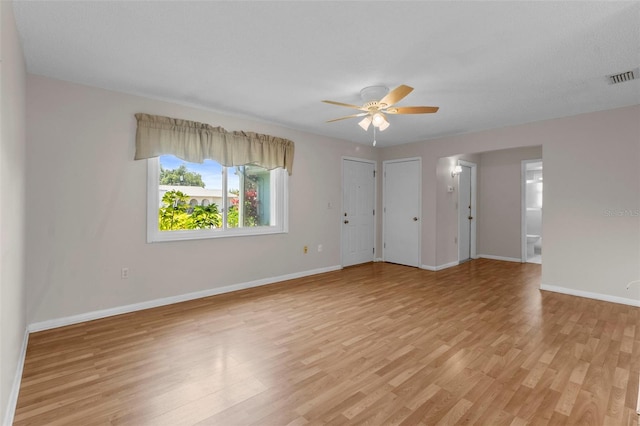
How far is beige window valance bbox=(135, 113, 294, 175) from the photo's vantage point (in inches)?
137

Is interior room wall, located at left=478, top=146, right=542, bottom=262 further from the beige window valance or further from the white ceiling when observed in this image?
the beige window valance

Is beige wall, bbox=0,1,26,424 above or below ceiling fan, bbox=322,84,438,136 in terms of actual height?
below

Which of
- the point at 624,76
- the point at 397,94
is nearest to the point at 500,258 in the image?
the point at 624,76

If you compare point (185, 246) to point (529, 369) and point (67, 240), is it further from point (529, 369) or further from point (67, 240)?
point (529, 369)

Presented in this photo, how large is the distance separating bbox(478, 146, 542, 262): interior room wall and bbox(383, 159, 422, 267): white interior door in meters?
2.19

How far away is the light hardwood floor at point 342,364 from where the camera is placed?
1.82m

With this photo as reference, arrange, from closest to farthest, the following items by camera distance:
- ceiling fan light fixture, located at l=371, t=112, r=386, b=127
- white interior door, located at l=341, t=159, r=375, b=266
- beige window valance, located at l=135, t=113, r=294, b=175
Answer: ceiling fan light fixture, located at l=371, t=112, r=386, b=127
beige window valance, located at l=135, t=113, r=294, b=175
white interior door, located at l=341, t=159, r=375, b=266

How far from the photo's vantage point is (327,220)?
5.47 metres

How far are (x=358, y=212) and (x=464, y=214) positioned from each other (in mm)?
2486

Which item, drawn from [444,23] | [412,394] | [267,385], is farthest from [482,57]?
[267,385]

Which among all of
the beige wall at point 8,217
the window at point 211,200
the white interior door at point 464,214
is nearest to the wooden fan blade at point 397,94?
the window at point 211,200

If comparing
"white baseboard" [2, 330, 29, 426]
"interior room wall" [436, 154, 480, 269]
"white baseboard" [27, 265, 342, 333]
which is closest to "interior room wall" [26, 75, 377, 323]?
"white baseboard" [27, 265, 342, 333]

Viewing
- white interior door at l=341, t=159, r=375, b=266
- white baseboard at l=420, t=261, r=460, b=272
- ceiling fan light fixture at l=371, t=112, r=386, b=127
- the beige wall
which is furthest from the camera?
white interior door at l=341, t=159, r=375, b=266

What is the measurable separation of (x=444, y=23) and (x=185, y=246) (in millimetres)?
3507
